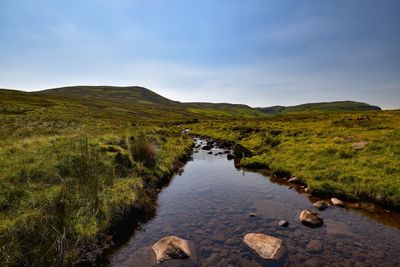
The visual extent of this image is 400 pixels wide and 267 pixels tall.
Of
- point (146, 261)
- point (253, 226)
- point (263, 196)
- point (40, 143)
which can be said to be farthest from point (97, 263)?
point (263, 196)

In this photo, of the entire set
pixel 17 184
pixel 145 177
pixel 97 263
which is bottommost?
pixel 97 263

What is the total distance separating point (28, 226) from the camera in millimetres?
8742

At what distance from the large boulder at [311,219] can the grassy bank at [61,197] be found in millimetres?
9373

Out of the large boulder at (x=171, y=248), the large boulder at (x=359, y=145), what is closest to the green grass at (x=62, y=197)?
the large boulder at (x=171, y=248)

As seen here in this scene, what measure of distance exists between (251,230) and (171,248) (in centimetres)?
457

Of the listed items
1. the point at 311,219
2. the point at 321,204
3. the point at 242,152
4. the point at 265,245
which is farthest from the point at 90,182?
the point at 242,152

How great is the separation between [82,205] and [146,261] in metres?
3.83

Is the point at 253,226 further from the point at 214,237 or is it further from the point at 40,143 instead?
the point at 40,143

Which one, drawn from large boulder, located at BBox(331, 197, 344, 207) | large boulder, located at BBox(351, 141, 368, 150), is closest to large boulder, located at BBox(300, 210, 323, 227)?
large boulder, located at BBox(331, 197, 344, 207)

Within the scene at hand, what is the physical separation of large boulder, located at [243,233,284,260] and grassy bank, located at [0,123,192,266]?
661 centimetres

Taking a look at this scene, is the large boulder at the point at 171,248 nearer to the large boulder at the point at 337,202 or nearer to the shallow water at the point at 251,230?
the shallow water at the point at 251,230

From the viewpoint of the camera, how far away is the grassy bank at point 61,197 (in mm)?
8516

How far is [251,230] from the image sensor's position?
1297 centimetres

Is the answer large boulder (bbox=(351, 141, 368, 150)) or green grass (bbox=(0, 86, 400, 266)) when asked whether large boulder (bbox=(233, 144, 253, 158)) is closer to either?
green grass (bbox=(0, 86, 400, 266))
